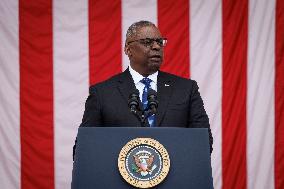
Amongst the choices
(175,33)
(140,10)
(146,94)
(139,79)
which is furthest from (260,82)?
(146,94)

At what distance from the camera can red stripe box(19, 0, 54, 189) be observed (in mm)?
2527

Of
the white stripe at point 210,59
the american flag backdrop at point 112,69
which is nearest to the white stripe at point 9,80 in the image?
the american flag backdrop at point 112,69

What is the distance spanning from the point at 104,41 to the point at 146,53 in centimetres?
109

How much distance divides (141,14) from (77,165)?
162 cm

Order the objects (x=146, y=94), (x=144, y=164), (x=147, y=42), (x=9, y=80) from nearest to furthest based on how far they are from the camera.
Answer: (x=144, y=164) → (x=146, y=94) → (x=147, y=42) → (x=9, y=80)

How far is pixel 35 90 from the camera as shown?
8.30ft

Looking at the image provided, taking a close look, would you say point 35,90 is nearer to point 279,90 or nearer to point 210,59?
point 210,59

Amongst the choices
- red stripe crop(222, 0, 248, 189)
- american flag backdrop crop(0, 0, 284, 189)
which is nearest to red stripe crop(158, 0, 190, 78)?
american flag backdrop crop(0, 0, 284, 189)

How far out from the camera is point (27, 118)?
2.53m

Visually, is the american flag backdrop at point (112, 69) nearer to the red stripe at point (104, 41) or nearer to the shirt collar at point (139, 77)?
the red stripe at point (104, 41)

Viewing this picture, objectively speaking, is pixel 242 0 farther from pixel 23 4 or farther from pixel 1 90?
pixel 1 90

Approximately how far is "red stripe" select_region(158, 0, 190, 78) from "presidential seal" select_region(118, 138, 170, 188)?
58.3 inches

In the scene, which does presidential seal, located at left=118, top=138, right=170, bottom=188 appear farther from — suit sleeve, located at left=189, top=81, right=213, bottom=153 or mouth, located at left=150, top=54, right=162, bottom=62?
mouth, located at left=150, top=54, right=162, bottom=62

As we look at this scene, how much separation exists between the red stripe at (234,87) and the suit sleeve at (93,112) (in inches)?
48.0
